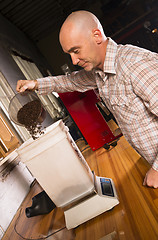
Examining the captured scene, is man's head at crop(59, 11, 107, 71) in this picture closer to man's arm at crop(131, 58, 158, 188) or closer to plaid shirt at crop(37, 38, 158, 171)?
plaid shirt at crop(37, 38, 158, 171)

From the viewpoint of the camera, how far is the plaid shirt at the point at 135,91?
2.62 ft

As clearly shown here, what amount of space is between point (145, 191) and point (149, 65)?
521mm

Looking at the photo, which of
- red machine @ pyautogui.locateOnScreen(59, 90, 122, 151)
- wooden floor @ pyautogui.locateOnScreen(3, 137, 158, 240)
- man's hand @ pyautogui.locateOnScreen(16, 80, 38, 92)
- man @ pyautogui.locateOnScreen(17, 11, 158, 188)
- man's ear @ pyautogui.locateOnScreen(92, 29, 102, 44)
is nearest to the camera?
wooden floor @ pyautogui.locateOnScreen(3, 137, 158, 240)

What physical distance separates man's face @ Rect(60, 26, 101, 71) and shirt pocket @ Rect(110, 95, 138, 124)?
214 millimetres

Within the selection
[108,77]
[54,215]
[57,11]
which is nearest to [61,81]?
[108,77]

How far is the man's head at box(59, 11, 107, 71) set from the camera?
2.94 feet

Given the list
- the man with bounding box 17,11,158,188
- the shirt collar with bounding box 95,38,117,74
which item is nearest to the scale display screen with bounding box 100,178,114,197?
the man with bounding box 17,11,158,188

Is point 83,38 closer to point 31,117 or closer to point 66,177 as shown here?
point 31,117

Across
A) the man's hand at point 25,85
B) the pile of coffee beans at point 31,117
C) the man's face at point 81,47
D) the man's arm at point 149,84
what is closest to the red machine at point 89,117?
the man's hand at point 25,85

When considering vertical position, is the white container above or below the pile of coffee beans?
below

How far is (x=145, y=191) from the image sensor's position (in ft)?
2.80


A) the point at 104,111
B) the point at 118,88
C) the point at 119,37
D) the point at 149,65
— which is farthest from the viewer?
the point at 119,37

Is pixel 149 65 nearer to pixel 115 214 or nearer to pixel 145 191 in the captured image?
pixel 145 191

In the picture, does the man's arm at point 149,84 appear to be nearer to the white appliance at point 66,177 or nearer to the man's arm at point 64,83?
the white appliance at point 66,177
